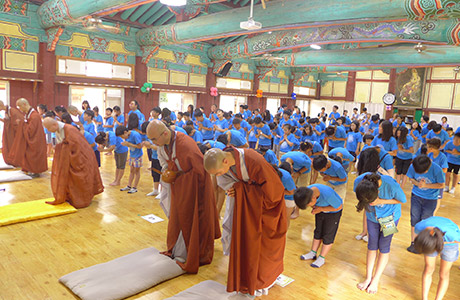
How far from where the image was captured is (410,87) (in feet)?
60.5

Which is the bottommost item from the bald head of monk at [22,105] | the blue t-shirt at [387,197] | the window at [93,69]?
the blue t-shirt at [387,197]

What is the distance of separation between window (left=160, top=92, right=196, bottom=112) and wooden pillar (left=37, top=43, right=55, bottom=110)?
4.08 meters

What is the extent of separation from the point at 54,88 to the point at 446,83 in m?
18.3

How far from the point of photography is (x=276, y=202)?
2.95 meters

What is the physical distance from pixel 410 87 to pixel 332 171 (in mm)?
16790

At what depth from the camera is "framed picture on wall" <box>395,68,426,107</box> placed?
18281 mm

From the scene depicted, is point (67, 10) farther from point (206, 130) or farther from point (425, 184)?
point (425, 184)

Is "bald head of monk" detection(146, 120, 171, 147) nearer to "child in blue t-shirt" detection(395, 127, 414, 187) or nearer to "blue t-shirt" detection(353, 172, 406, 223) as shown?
"blue t-shirt" detection(353, 172, 406, 223)

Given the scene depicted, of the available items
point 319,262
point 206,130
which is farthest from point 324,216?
point 206,130

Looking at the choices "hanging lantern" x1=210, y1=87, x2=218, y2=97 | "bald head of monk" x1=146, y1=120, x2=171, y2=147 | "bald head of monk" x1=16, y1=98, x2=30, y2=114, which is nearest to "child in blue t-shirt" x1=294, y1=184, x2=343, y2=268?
"bald head of monk" x1=146, y1=120, x2=171, y2=147

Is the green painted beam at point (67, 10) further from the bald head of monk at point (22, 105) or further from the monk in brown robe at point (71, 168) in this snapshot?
the monk in brown robe at point (71, 168)

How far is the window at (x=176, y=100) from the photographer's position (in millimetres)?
13133

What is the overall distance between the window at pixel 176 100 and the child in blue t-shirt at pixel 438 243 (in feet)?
37.0

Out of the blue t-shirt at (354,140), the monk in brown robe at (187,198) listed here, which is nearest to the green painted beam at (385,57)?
the blue t-shirt at (354,140)
